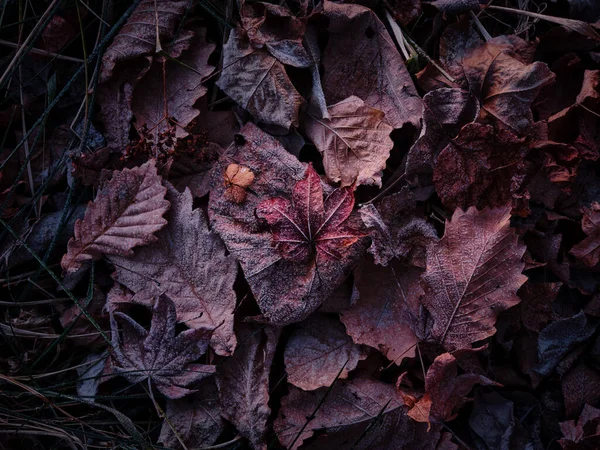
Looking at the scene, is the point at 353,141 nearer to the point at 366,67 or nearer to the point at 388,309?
the point at 366,67

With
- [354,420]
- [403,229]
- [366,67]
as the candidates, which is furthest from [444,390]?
[366,67]

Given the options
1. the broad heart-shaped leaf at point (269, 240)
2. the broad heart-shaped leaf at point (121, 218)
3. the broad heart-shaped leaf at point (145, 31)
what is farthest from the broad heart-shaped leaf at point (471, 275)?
the broad heart-shaped leaf at point (145, 31)

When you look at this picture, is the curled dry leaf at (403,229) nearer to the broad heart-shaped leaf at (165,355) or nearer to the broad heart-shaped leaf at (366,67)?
the broad heart-shaped leaf at (366,67)

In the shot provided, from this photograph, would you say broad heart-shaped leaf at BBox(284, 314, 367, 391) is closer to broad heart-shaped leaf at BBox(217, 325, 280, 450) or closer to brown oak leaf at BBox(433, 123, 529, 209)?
broad heart-shaped leaf at BBox(217, 325, 280, 450)

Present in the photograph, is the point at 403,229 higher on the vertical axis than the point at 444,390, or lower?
higher

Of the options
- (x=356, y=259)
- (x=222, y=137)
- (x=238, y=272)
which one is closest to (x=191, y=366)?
(x=238, y=272)

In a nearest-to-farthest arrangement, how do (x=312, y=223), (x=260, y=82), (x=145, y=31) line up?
(x=312, y=223) → (x=260, y=82) → (x=145, y=31)
